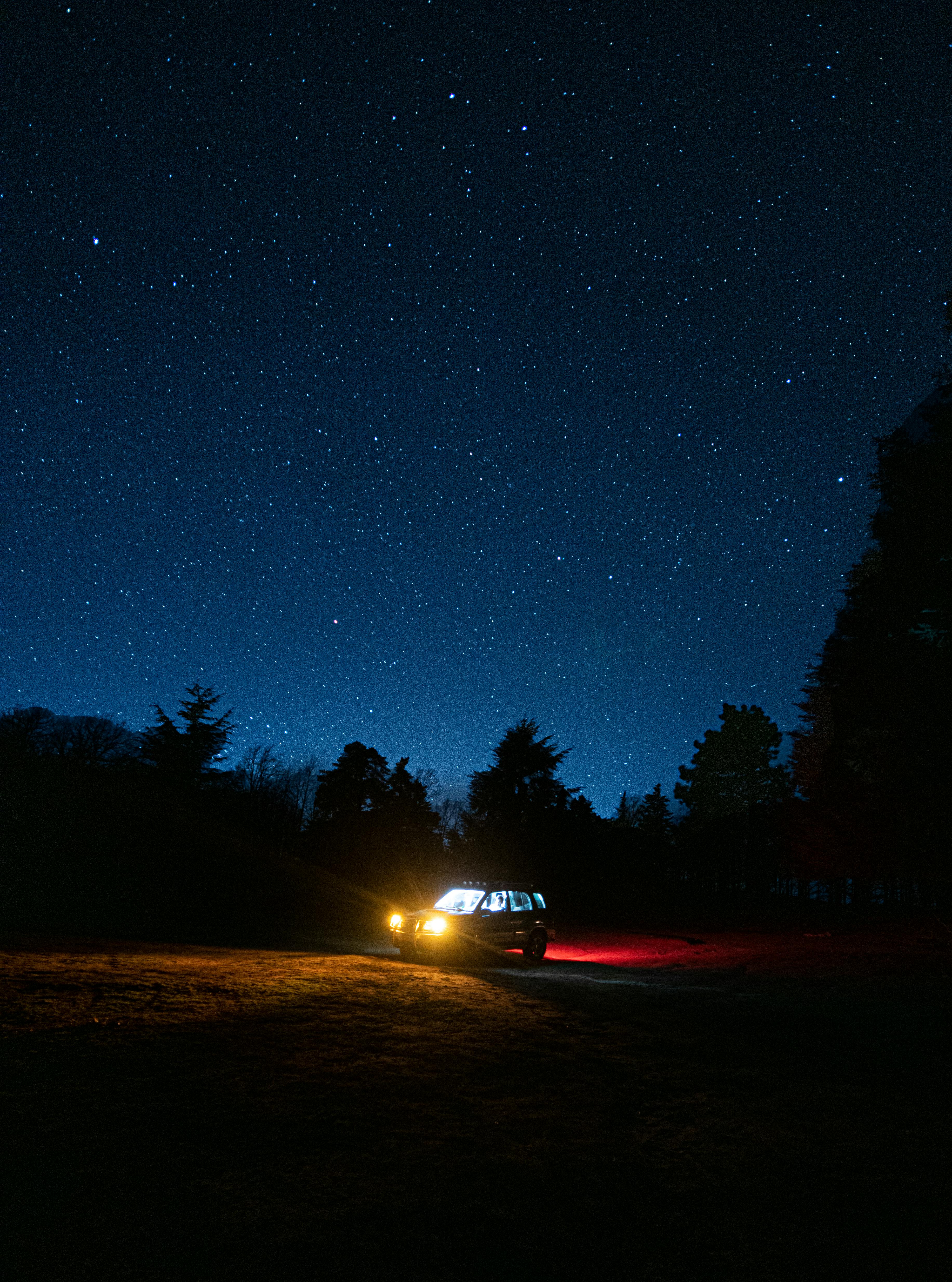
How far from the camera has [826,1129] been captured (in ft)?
16.4

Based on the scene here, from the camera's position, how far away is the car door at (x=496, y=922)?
16.6 m

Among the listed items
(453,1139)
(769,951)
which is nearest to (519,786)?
(769,951)

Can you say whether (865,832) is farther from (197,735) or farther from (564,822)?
(197,735)

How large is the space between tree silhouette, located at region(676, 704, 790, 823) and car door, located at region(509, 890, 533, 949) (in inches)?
1892

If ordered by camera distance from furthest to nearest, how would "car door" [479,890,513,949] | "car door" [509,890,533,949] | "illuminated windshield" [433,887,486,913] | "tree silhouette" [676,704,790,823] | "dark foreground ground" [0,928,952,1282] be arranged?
1. "tree silhouette" [676,704,790,823]
2. "car door" [509,890,533,949]
3. "illuminated windshield" [433,887,486,913]
4. "car door" [479,890,513,949]
5. "dark foreground ground" [0,928,952,1282]

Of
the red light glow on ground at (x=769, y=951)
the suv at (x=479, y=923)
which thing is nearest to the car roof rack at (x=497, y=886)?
the suv at (x=479, y=923)

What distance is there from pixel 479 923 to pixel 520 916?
150cm

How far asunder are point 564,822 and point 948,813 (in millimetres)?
30565

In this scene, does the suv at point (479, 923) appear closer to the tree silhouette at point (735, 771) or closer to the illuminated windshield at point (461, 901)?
the illuminated windshield at point (461, 901)

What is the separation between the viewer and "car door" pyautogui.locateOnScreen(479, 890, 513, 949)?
16625mm

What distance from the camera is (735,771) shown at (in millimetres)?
65250

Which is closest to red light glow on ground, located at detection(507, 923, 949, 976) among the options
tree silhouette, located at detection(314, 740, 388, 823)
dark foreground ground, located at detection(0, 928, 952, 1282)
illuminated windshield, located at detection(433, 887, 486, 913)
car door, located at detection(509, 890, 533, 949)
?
car door, located at detection(509, 890, 533, 949)

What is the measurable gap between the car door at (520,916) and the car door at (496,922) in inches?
4.3

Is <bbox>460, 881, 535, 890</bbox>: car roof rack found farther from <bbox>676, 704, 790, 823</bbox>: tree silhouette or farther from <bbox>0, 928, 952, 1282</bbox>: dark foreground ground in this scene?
<bbox>676, 704, 790, 823</bbox>: tree silhouette
